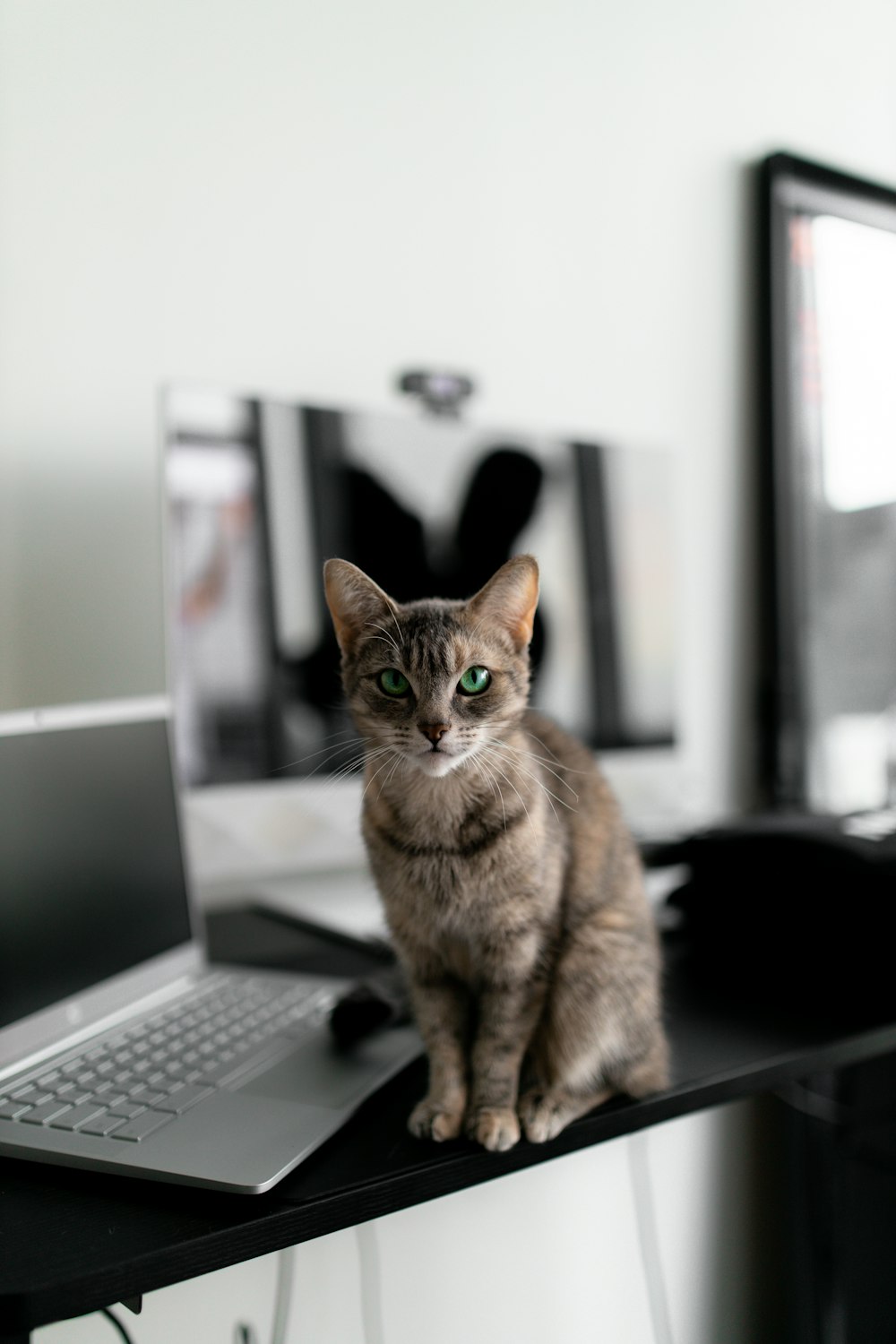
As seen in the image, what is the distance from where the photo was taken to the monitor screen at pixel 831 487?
5.62 ft

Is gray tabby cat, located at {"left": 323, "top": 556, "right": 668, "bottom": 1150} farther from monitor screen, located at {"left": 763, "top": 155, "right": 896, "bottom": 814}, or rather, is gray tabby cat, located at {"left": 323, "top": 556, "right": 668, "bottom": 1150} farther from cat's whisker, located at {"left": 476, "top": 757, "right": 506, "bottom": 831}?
monitor screen, located at {"left": 763, "top": 155, "right": 896, "bottom": 814}

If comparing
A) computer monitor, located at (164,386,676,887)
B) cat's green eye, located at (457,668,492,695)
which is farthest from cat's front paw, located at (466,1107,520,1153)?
computer monitor, located at (164,386,676,887)

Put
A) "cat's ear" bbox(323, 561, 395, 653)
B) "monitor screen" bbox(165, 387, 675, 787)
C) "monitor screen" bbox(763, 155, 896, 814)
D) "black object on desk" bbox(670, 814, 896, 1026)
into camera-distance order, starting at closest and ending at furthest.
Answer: "cat's ear" bbox(323, 561, 395, 653) < "black object on desk" bbox(670, 814, 896, 1026) < "monitor screen" bbox(165, 387, 675, 787) < "monitor screen" bbox(763, 155, 896, 814)

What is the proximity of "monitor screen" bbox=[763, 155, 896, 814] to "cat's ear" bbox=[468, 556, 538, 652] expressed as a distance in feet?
3.74

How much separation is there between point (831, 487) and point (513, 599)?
130 cm

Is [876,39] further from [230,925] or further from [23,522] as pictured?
[230,925]

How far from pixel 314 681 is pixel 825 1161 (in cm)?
102

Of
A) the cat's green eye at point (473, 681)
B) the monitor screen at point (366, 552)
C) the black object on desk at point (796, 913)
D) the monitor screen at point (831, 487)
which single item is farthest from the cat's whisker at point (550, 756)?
the monitor screen at point (831, 487)

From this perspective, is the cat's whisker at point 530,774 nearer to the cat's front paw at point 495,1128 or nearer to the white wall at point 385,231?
the cat's front paw at point 495,1128

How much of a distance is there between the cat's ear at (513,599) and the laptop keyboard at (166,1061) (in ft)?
1.39

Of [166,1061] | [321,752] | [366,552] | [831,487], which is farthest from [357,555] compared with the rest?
[831,487]


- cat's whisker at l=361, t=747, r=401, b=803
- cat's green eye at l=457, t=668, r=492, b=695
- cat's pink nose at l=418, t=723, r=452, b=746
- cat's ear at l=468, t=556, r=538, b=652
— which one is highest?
cat's ear at l=468, t=556, r=538, b=652

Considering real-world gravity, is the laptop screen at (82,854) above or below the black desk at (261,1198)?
above

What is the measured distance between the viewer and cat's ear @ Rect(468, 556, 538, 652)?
0.67 metres
